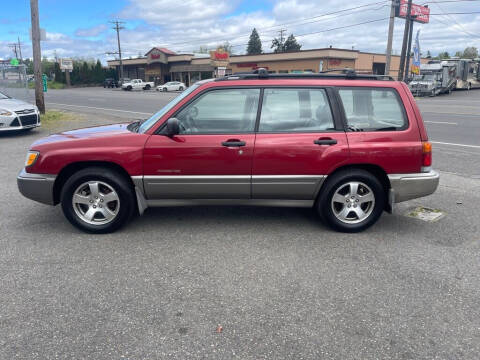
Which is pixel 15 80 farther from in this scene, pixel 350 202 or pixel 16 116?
pixel 350 202

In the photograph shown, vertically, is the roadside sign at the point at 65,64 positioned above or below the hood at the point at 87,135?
above

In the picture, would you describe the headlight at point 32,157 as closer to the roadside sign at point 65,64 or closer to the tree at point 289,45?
the roadside sign at point 65,64

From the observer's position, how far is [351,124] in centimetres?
436

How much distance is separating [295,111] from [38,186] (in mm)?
2967

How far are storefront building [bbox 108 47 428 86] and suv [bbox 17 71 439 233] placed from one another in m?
29.7

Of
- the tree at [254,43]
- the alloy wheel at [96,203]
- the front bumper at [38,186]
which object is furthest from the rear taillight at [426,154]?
the tree at [254,43]

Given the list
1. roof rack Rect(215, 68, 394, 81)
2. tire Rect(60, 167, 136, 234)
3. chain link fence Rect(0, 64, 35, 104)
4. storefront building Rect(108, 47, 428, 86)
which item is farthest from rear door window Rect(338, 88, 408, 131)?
storefront building Rect(108, 47, 428, 86)

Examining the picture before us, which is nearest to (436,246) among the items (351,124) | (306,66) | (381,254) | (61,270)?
(381,254)

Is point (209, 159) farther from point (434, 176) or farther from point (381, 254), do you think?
point (434, 176)

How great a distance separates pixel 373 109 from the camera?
14.5 feet

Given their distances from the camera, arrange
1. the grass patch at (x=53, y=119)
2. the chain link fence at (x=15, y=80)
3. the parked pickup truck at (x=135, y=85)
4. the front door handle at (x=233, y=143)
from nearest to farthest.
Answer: the front door handle at (x=233, y=143), the grass patch at (x=53, y=119), the chain link fence at (x=15, y=80), the parked pickup truck at (x=135, y=85)

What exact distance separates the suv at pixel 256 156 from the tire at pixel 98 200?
1cm

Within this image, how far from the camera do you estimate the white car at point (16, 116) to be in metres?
10.8

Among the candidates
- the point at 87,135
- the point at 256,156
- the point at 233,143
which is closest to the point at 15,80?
the point at 87,135
